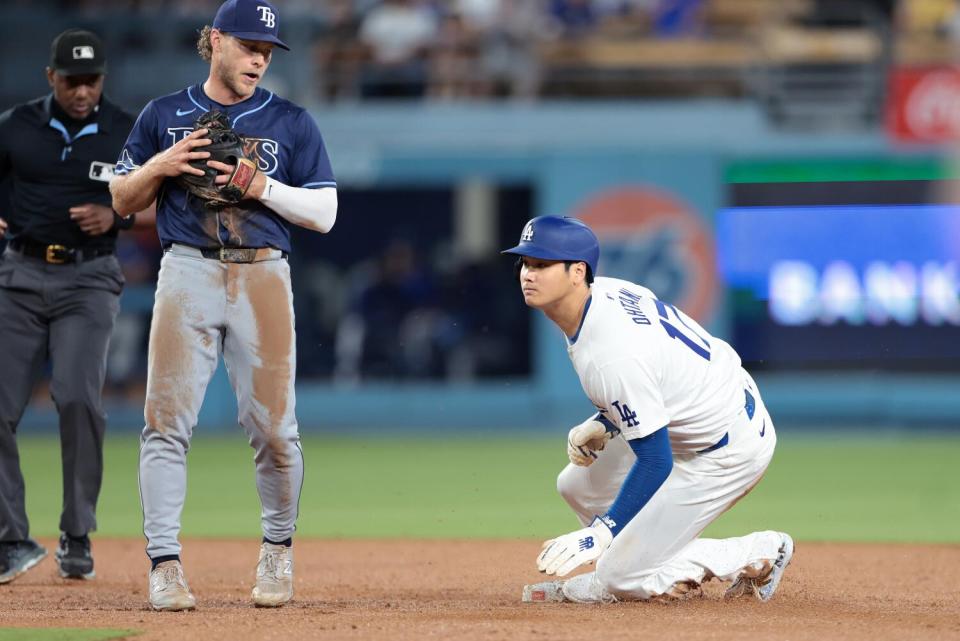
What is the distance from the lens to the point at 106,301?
23.4 feet

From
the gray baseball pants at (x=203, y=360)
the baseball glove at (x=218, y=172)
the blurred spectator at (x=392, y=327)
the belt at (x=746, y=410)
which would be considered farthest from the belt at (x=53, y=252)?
the blurred spectator at (x=392, y=327)

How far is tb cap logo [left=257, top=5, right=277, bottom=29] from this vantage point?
572cm

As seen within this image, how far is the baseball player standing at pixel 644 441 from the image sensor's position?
552 centimetres

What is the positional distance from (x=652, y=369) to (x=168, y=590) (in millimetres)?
2123

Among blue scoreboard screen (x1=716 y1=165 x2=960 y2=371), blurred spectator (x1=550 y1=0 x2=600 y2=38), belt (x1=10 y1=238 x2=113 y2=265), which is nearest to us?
belt (x1=10 y1=238 x2=113 y2=265)

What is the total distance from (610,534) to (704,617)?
51 centimetres

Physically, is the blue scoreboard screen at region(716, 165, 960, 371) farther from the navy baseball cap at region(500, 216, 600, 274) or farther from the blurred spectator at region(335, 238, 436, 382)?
the navy baseball cap at region(500, 216, 600, 274)

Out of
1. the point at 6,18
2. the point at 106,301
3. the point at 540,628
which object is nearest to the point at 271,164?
the point at 106,301

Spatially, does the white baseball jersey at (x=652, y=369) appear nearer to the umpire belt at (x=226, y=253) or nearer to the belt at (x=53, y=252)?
the umpire belt at (x=226, y=253)

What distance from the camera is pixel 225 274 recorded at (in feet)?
18.9

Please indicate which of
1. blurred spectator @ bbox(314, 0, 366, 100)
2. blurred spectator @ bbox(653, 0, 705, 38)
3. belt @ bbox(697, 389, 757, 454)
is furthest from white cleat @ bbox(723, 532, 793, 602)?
blurred spectator @ bbox(653, 0, 705, 38)

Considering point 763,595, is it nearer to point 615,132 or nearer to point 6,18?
point 615,132

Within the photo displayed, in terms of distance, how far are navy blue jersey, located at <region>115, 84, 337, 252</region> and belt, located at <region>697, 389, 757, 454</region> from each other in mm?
1939

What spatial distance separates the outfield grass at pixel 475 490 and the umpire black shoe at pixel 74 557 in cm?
218
